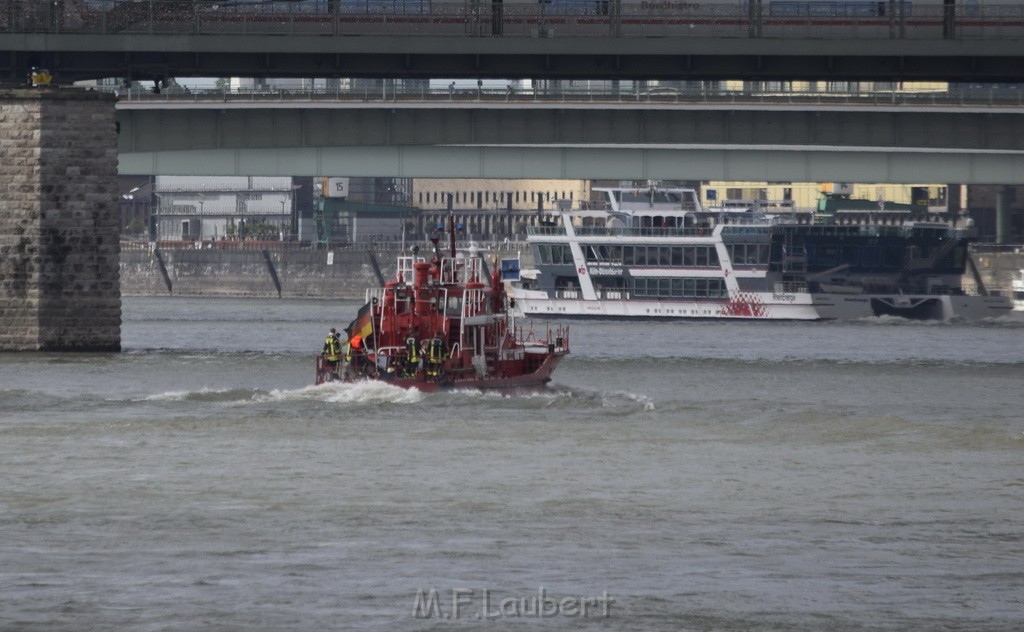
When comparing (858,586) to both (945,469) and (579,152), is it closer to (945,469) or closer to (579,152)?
(945,469)

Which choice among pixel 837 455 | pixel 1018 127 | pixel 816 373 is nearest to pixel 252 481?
pixel 837 455

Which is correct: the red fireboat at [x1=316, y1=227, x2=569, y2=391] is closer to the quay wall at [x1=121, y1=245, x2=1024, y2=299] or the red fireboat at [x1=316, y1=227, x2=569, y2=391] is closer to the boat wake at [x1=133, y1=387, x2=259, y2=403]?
the boat wake at [x1=133, y1=387, x2=259, y2=403]

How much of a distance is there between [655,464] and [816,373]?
28.0 m

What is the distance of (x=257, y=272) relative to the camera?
16912 cm

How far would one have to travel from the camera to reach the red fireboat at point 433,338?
4891 centimetres

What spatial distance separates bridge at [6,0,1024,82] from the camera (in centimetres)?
6050

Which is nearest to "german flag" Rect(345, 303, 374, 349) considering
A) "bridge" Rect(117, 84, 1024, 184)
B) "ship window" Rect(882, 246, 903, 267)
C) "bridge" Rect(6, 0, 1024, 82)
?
"bridge" Rect(6, 0, 1024, 82)

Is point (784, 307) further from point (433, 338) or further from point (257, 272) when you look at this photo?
point (433, 338)

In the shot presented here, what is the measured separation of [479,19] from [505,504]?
118 feet

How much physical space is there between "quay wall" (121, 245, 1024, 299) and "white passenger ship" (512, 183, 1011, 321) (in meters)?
34.3

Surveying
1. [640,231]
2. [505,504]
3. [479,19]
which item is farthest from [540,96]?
[505,504]

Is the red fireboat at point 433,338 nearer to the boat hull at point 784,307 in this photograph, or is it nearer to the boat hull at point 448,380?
the boat hull at point 448,380

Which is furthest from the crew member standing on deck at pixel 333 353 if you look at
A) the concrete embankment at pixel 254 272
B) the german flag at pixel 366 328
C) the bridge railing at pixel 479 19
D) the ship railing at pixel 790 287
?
the concrete embankment at pixel 254 272

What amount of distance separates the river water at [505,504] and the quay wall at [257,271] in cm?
10714
